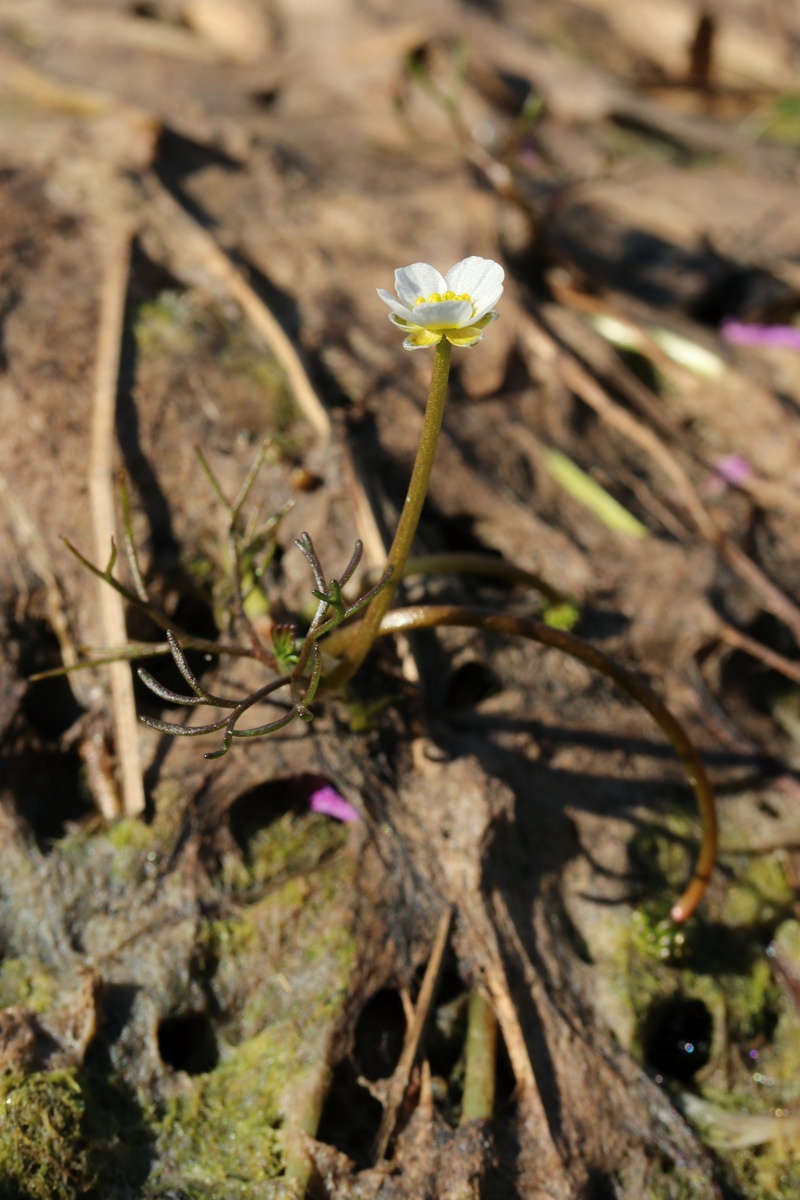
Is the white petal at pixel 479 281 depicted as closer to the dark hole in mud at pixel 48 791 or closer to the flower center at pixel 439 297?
the flower center at pixel 439 297

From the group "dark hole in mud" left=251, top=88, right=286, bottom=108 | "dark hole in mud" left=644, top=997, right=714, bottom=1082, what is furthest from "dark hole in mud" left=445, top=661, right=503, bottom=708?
"dark hole in mud" left=251, top=88, right=286, bottom=108

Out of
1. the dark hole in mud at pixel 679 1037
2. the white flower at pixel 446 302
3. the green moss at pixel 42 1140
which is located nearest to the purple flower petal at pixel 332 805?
the green moss at pixel 42 1140

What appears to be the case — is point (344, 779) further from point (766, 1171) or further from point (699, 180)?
point (699, 180)

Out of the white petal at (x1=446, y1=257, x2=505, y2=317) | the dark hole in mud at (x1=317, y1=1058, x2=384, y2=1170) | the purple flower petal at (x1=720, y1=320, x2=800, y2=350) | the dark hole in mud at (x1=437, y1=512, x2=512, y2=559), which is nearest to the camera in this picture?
the white petal at (x1=446, y1=257, x2=505, y2=317)

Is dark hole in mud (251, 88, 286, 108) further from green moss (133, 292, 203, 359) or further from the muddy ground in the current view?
green moss (133, 292, 203, 359)

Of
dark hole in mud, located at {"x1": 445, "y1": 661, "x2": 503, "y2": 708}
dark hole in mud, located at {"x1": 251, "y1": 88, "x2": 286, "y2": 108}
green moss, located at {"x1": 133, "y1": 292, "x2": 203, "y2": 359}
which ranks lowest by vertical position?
dark hole in mud, located at {"x1": 445, "y1": 661, "x2": 503, "y2": 708}

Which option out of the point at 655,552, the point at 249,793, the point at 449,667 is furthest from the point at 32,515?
the point at 655,552

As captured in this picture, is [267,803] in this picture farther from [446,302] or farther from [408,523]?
[446,302]

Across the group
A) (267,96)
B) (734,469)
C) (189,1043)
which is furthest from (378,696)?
(267,96)
